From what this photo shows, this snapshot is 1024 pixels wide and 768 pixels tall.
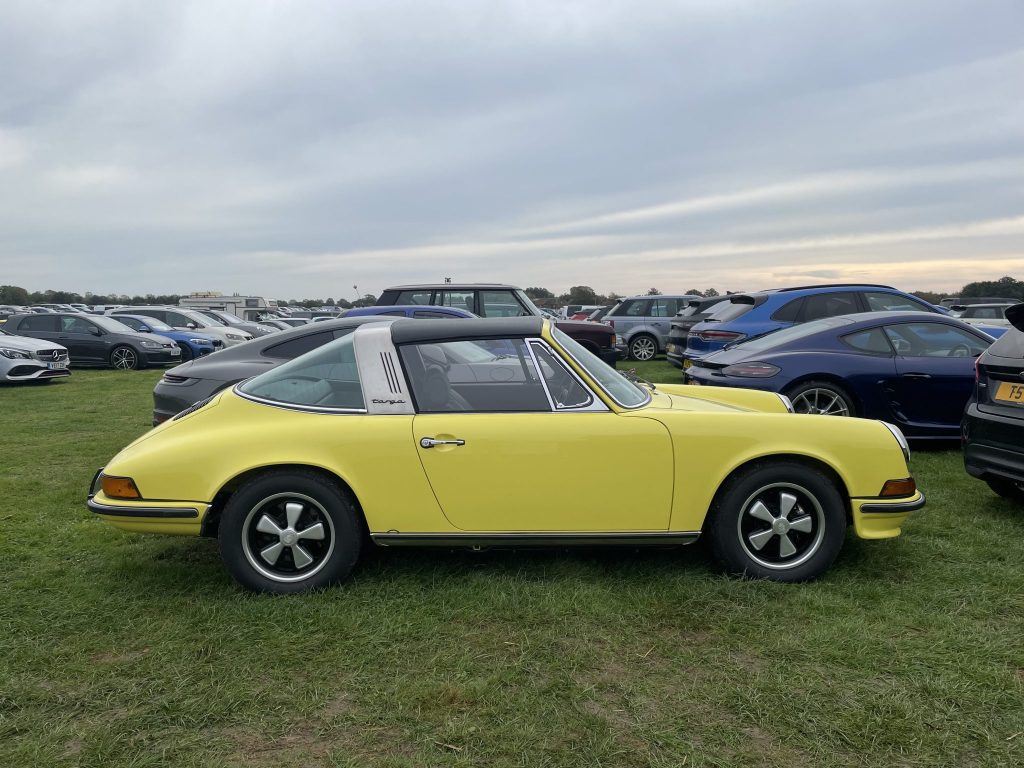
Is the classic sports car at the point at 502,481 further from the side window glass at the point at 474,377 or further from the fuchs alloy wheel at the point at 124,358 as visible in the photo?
the fuchs alloy wheel at the point at 124,358

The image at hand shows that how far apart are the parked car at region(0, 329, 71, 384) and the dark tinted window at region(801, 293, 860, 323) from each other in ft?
44.2

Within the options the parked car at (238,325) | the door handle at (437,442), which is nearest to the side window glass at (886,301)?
the door handle at (437,442)

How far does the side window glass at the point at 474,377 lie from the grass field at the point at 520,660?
0.60 meters

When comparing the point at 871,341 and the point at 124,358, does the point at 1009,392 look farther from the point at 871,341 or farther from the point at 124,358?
the point at 124,358

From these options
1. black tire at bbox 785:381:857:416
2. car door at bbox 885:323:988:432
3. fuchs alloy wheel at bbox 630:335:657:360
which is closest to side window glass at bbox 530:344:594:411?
black tire at bbox 785:381:857:416

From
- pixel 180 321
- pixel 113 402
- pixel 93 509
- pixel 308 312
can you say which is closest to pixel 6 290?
pixel 308 312

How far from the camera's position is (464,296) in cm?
1251

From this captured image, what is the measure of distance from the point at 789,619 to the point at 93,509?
3353 mm

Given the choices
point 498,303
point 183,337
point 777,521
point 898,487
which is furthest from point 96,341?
point 898,487

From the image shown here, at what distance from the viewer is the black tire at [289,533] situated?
357cm

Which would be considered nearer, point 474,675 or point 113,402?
point 474,675

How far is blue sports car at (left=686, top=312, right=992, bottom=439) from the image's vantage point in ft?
21.7

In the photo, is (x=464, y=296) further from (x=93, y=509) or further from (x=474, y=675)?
(x=474, y=675)

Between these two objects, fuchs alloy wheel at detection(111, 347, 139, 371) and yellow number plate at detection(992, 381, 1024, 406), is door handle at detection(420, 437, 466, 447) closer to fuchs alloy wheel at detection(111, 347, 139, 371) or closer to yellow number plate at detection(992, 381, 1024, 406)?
yellow number plate at detection(992, 381, 1024, 406)
